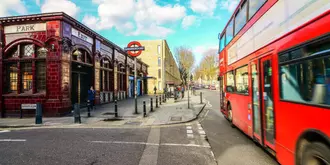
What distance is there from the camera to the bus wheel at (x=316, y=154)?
222 cm


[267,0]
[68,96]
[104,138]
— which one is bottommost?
[104,138]

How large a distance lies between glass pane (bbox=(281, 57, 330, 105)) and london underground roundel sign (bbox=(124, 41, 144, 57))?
8389 mm

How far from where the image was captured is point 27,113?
35.8 ft

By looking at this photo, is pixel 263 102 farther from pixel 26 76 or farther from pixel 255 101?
pixel 26 76

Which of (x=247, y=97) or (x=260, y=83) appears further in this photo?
(x=247, y=97)

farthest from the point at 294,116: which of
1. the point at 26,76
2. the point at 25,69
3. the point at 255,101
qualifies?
the point at 25,69

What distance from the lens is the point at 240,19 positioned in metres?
5.76

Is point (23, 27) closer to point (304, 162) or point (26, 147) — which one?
point (26, 147)

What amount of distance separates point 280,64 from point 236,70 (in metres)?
2.82

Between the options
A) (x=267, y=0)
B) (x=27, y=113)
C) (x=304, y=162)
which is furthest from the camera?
(x=27, y=113)

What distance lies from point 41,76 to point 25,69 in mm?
1356

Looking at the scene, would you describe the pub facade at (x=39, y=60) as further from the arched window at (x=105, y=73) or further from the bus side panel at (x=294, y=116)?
the bus side panel at (x=294, y=116)

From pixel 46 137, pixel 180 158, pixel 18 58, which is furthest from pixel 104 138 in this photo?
pixel 18 58

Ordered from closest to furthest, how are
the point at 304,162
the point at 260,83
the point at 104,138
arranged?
the point at 304,162, the point at 260,83, the point at 104,138
